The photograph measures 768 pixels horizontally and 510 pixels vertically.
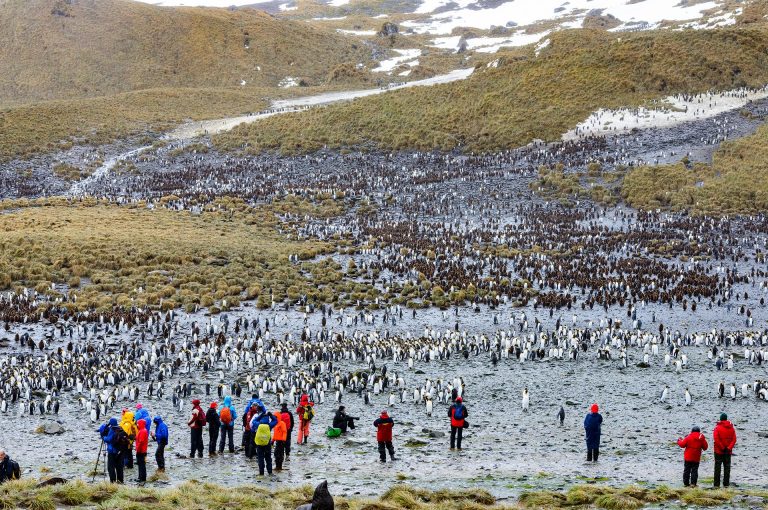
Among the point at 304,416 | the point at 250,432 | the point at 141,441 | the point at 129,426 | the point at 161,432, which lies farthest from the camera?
the point at 304,416

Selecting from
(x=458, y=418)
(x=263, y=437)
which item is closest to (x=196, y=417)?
(x=263, y=437)

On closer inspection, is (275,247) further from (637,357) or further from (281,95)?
(281,95)

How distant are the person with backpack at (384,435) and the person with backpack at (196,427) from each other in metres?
3.17

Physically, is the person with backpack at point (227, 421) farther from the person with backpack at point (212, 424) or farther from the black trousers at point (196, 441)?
the black trousers at point (196, 441)

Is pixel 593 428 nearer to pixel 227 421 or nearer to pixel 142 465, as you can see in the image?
pixel 227 421

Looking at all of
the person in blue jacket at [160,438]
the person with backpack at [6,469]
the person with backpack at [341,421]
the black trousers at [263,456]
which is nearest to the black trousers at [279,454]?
the black trousers at [263,456]

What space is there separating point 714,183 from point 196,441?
42.4 meters

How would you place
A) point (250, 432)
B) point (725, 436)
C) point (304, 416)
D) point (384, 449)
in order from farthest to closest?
point (304, 416), point (250, 432), point (384, 449), point (725, 436)

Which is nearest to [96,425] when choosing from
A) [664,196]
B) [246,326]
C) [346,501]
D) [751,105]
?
[346,501]

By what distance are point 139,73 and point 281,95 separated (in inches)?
1025

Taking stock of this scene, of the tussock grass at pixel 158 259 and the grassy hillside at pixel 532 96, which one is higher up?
the grassy hillside at pixel 532 96

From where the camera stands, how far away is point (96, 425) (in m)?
17.6

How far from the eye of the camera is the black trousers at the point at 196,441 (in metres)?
14.2

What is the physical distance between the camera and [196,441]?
14.2m
